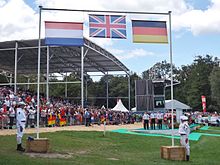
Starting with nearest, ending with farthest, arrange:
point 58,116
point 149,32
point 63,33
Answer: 1. point 63,33
2. point 149,32
3. point 58,116

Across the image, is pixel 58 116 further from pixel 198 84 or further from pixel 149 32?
pixel 198 84

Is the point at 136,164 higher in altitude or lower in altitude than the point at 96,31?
lower

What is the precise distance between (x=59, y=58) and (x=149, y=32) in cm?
3826

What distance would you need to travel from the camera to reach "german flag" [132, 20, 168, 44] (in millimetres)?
15828

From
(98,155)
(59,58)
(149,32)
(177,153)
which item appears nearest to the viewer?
(177,153)

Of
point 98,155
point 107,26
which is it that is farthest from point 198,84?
point 98,155

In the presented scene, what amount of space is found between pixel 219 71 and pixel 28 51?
44451 millimetres

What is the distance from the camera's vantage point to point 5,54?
5103 cm

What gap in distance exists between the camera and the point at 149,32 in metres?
15.9

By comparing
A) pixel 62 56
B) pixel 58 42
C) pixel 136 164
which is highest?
pixel 62 56

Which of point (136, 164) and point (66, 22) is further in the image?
point (66, 22)

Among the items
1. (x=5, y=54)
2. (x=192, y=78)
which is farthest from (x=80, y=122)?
(x=192, y=78)

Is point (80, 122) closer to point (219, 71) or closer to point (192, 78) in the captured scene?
point (219, 71)

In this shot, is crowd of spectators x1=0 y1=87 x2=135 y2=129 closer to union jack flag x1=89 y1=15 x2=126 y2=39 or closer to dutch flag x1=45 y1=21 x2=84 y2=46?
dutch flag x1=45 y1=21 x2=84 y2=46
